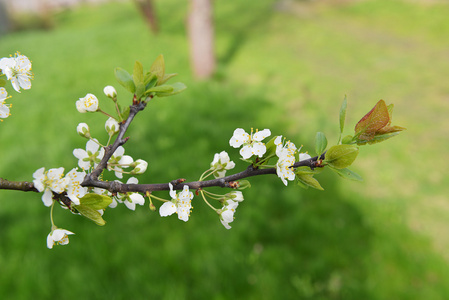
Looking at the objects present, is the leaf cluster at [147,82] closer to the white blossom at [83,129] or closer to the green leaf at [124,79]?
the green leaf at [124,79]

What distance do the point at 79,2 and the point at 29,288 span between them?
24.9 m

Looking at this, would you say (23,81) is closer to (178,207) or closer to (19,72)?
(19,72)

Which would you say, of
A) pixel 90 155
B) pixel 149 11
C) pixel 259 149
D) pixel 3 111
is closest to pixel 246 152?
pixel 259 149

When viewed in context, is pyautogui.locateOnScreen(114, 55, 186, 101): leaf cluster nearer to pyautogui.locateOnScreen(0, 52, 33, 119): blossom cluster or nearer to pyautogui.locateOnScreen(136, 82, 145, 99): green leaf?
pyautogui.locateOnScreen(136, 82, 145, 99): green leaf

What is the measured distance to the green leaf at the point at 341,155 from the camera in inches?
34.1

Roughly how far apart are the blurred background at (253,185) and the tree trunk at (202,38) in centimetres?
11

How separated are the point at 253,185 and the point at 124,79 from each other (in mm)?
3689

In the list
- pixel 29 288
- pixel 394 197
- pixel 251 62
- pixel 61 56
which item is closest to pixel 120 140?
pixel 29 288

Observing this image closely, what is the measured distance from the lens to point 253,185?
181 inches

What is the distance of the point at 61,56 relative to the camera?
9852mm

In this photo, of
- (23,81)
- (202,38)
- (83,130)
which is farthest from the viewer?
(202,38)

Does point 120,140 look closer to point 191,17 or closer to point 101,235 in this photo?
point 101,235

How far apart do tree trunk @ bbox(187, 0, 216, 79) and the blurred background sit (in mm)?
109

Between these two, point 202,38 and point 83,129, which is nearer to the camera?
point 83,129
